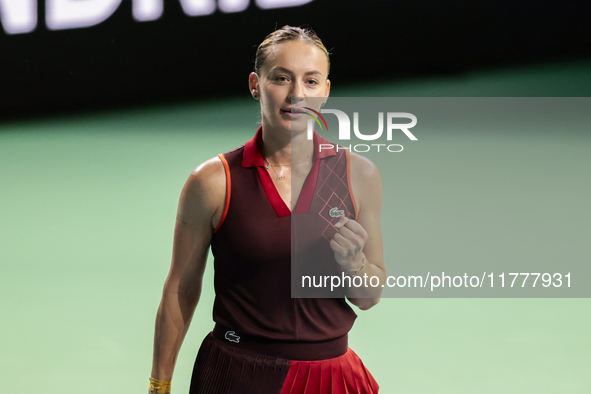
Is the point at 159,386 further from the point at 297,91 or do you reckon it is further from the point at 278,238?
the point at 297,91

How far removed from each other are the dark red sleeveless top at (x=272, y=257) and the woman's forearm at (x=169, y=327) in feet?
0.37

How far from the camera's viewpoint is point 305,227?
1.52 m

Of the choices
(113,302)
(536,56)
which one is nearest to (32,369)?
(113,302)

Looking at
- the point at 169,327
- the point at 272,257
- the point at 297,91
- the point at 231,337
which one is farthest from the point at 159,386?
the point at 297,91

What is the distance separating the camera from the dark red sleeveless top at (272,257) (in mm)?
1499

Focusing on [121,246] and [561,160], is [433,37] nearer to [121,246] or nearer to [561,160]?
[561,160]

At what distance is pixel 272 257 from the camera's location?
4.91ft

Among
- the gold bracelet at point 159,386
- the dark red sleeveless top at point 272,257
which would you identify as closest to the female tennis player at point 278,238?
the dark red sleeveless top at point 272,257

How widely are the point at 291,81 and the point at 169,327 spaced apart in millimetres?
674

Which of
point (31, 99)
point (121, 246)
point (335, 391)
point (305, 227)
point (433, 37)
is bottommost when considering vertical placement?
point (335, 391)

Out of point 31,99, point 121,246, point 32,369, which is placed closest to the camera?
point 32,369

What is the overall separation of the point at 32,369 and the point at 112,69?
4.00 meters

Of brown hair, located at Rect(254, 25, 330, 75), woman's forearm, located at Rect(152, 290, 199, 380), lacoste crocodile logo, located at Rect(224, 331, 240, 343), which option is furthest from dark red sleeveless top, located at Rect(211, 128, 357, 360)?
brown hair, located at Rect(254, 25, 330, 75)

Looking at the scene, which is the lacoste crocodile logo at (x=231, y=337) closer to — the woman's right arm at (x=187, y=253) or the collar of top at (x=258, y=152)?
the woman's right arm at (x=187, y=253)
